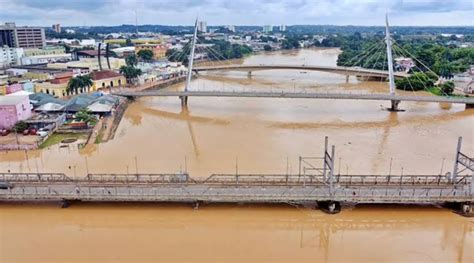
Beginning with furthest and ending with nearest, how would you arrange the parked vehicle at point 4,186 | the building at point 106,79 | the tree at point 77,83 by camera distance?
the building at point 106,79 < the tree at point 77,83 < the parked vehicle at point 4,186

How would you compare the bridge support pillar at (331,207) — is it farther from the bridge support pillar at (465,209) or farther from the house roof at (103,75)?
the house roof at (103,75)

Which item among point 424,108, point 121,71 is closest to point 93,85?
point 121,71

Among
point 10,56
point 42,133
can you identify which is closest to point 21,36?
point 10,56

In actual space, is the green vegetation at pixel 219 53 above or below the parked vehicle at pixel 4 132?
above

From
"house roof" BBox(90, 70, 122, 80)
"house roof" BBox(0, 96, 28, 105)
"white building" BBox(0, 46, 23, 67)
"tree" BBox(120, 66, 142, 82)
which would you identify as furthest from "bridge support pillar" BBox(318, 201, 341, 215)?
"white building" BBox(0, 46, 23, 67)

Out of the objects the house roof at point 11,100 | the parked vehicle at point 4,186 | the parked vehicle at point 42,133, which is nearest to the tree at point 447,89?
the parked vehicle at point 42,133

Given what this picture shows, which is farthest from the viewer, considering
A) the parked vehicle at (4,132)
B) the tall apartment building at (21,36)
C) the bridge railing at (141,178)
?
the tall apartment building at (21,36)
